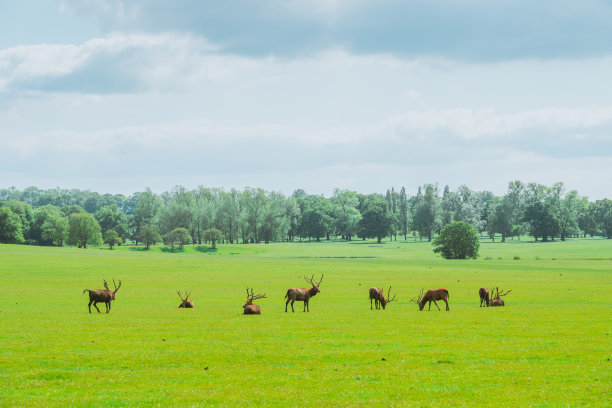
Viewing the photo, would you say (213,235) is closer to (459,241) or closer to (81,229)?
(81,229)

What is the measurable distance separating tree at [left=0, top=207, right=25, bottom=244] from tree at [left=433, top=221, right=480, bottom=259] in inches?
4587

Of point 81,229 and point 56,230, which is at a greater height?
point 81,229

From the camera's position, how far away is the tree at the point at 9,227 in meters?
161

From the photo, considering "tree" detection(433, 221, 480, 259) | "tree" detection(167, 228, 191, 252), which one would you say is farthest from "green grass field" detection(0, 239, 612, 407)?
"tree" detection(167, 228, 191, 252)

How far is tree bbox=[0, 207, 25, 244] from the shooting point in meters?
161

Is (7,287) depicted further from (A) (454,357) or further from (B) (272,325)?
(A) (454,357)

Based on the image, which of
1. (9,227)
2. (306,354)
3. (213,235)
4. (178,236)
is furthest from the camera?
(213,235)

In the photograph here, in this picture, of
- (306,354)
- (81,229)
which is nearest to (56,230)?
(81,229)

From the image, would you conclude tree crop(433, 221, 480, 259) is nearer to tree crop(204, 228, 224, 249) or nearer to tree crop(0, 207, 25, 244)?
tree crop(204, 228, 224, 249)

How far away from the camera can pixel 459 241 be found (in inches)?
4493

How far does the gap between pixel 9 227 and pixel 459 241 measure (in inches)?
4772

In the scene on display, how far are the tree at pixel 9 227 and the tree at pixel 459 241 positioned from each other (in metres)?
117

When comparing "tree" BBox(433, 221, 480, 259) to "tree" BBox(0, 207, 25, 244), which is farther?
"tree" BBox(0, 207, 25, 244)

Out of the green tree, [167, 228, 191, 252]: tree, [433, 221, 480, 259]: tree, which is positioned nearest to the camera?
[433, 221, 480, 259]: tree
